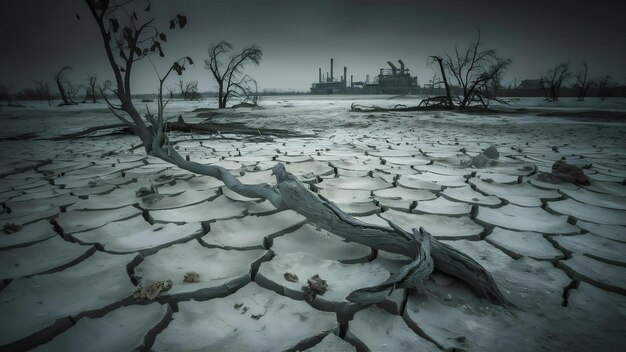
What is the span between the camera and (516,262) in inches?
42.7

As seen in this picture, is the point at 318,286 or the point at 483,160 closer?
the point at 318,286

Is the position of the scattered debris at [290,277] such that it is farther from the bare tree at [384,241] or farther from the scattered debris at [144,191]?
the scattered debris at [144,191]

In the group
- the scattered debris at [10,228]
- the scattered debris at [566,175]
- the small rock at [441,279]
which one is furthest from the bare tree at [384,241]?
the scattered debris at [566,175]

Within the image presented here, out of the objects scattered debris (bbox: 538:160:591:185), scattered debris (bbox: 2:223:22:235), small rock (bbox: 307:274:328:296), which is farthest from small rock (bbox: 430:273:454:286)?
scattered debris (bbox: 2:223:22:235)

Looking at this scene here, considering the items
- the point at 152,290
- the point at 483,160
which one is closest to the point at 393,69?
the point at 483,160

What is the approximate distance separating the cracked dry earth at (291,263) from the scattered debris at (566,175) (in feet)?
0.20

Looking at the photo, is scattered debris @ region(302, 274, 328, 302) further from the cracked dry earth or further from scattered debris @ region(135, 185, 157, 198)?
scattered debris @ region(135, 185, 157, 198)

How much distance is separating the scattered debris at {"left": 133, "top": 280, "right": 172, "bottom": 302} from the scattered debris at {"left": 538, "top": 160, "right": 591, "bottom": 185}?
2.56 meters

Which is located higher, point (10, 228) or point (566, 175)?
point (566, 175)

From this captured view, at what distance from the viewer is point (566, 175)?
6.65ft

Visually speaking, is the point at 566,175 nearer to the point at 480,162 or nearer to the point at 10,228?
the point at 480,162

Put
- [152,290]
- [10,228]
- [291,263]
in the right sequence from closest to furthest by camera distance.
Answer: [152,290] < [291,263] < [10,228]

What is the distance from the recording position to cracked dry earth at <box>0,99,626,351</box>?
75cm

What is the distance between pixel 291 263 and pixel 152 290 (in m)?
0.48
